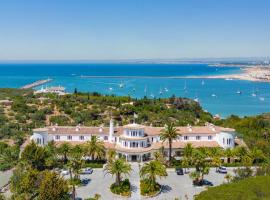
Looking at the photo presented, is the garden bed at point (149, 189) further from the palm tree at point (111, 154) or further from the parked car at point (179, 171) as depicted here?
the palm tree at point (111, 154)

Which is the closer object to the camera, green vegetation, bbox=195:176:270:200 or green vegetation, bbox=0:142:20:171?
green vegetation, bbox=195:176:270:200

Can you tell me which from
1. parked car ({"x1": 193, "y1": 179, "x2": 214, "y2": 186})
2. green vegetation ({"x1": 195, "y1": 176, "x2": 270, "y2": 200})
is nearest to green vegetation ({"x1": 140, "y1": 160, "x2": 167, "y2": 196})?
parked car ({"x1": 193, "y1": 179, "x2": 214, "y2": 186})

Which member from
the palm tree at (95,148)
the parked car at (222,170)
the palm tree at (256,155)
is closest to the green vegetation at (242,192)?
the parked car at (222,170)

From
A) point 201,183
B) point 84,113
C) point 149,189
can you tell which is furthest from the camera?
point 84,113

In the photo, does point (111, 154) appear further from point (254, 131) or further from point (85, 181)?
point (254, 131)

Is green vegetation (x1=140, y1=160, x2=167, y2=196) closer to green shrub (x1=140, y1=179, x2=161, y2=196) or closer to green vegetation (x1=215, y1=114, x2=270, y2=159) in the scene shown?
green shrub (x1=140, y1=179, x2=161, y2=196)

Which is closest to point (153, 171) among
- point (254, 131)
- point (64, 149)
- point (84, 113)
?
point (64, 149)
